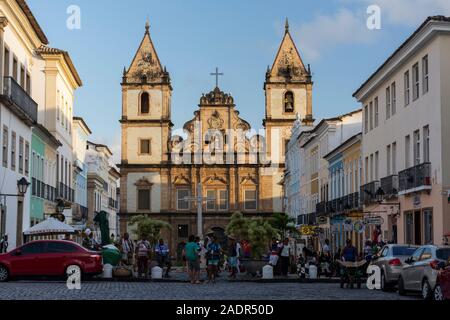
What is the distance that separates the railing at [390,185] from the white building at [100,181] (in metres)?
35.6

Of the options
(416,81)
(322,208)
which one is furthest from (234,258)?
(322,208)

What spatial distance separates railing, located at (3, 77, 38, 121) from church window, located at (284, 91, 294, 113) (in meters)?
48.6

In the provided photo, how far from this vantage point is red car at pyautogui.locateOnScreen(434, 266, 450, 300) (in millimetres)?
16641

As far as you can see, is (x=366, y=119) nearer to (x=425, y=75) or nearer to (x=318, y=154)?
(x=425, y=75)

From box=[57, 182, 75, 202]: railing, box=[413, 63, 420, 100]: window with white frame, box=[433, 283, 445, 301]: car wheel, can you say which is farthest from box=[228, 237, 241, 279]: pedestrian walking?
box=[433, 283, 445, 301]: car wheel

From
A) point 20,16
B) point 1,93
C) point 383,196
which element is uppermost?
point 20,16

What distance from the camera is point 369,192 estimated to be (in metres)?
40.3

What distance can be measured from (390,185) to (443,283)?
20.7 m

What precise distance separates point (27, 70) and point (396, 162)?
1755cm

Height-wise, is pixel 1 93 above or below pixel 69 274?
above

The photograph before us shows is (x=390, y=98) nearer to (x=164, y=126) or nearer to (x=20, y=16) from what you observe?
(x=20, y=16)

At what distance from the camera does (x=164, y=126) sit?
88000 mm
